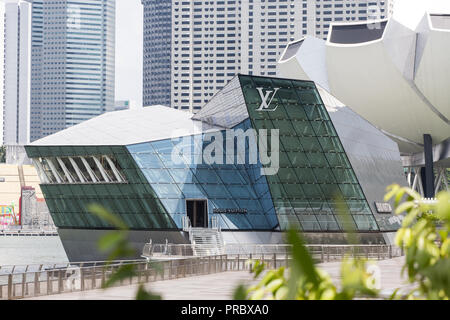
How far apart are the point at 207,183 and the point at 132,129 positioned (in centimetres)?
731

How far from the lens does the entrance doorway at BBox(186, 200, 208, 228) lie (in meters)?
60.0

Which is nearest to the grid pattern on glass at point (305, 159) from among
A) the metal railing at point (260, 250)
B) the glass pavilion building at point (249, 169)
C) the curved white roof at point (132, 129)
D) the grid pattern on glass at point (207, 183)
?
the glass pavilion building at point (249, 169)

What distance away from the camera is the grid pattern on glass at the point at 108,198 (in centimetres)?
5950

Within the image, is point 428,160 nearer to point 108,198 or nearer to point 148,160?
point 108,198

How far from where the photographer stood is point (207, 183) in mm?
60125

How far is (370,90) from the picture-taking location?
8662 cm

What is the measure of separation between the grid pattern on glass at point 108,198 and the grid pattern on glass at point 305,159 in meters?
8.25

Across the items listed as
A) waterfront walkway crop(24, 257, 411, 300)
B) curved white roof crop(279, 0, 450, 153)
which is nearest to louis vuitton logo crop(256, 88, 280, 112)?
waterfront walkway crop(24, 257, 411, 300)

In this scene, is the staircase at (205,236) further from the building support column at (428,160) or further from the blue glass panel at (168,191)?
the building support column at (428,160)

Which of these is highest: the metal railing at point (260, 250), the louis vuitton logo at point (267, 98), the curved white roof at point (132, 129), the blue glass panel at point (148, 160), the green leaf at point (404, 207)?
the louis vuitton logo at point (267, 98)

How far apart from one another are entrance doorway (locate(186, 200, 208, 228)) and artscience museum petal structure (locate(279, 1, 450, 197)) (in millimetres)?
28878

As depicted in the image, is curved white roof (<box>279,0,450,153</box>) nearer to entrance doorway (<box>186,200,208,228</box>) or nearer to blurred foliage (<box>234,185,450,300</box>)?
entrance doorway (<box>186,200,208,228</box>)
